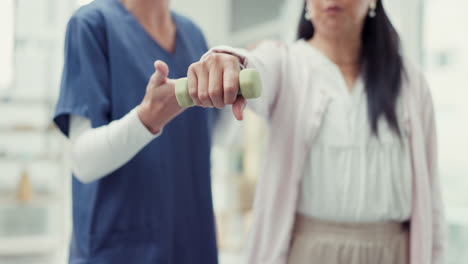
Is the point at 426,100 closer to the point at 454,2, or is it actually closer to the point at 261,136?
the point at 454,2

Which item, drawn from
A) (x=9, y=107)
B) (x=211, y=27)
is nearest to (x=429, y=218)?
(x=211, y=27)

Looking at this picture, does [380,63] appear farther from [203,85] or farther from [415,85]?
[203,85]

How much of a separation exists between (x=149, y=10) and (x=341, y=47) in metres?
0.26

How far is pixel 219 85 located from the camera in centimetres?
36

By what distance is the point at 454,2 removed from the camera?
4.00 ft

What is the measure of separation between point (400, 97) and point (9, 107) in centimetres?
180

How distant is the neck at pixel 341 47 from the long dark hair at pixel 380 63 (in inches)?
0.4

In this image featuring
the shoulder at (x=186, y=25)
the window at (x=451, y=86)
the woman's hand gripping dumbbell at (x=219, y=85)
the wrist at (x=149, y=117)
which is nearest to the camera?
the woman's hand gripping dumbbell at (x=219, y=85)

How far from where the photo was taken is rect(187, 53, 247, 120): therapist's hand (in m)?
0.35

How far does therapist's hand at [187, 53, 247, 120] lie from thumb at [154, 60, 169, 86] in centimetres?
6

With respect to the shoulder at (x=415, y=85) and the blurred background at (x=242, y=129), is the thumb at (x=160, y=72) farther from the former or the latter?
the blurred background at (x=242, y=129)

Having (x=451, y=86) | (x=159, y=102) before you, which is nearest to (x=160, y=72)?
(x=159, y=102)

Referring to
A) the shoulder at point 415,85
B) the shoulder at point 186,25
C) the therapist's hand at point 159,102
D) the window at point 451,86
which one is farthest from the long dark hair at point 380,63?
the window at point 451,86

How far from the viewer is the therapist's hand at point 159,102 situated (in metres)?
0.44
